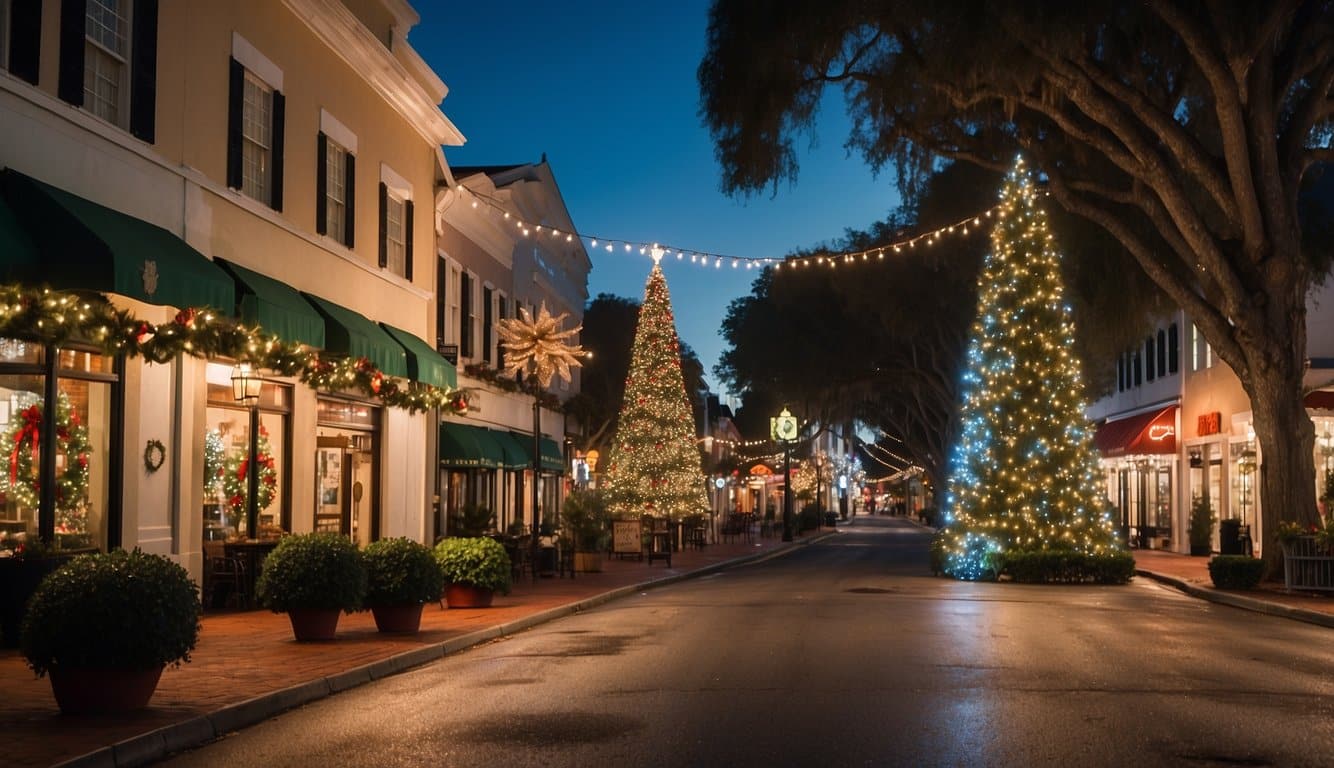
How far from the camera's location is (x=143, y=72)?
1567cm

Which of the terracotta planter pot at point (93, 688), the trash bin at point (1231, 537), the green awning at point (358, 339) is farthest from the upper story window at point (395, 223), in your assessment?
the trash bin at point (1231, 537)

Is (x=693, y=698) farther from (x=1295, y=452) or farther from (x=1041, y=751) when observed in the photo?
(x=1295, y=452)

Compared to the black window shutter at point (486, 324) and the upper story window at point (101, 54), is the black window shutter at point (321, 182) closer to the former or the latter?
the upper story window at point (101, 54)

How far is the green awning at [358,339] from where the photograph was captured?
20.0m

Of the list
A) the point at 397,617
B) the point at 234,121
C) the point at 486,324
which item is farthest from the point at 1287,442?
the point at 486,324

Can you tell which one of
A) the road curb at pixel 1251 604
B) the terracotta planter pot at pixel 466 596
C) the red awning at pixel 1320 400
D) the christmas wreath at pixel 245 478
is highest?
the red awning at pixel 1320 400

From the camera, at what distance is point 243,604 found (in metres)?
18.1

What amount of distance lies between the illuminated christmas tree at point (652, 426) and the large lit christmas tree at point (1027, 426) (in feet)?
40.8

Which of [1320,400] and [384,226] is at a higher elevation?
[384,226]

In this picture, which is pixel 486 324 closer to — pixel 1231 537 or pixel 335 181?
pixel 335 181

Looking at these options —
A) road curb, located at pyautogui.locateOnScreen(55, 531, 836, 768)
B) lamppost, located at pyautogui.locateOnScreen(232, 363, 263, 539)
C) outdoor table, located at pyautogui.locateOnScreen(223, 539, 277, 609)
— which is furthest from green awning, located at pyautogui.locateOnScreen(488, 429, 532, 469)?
road curb, located at pyautogui.locateOnScreen(55, 531, 836, 768)

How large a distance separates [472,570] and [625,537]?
46.5 ft

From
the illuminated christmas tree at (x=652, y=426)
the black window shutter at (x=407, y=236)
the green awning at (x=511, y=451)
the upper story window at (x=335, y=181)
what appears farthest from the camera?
the illuminated christmas tree at (x=652, y=426)

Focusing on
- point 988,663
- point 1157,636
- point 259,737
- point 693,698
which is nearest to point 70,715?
point 259,737
